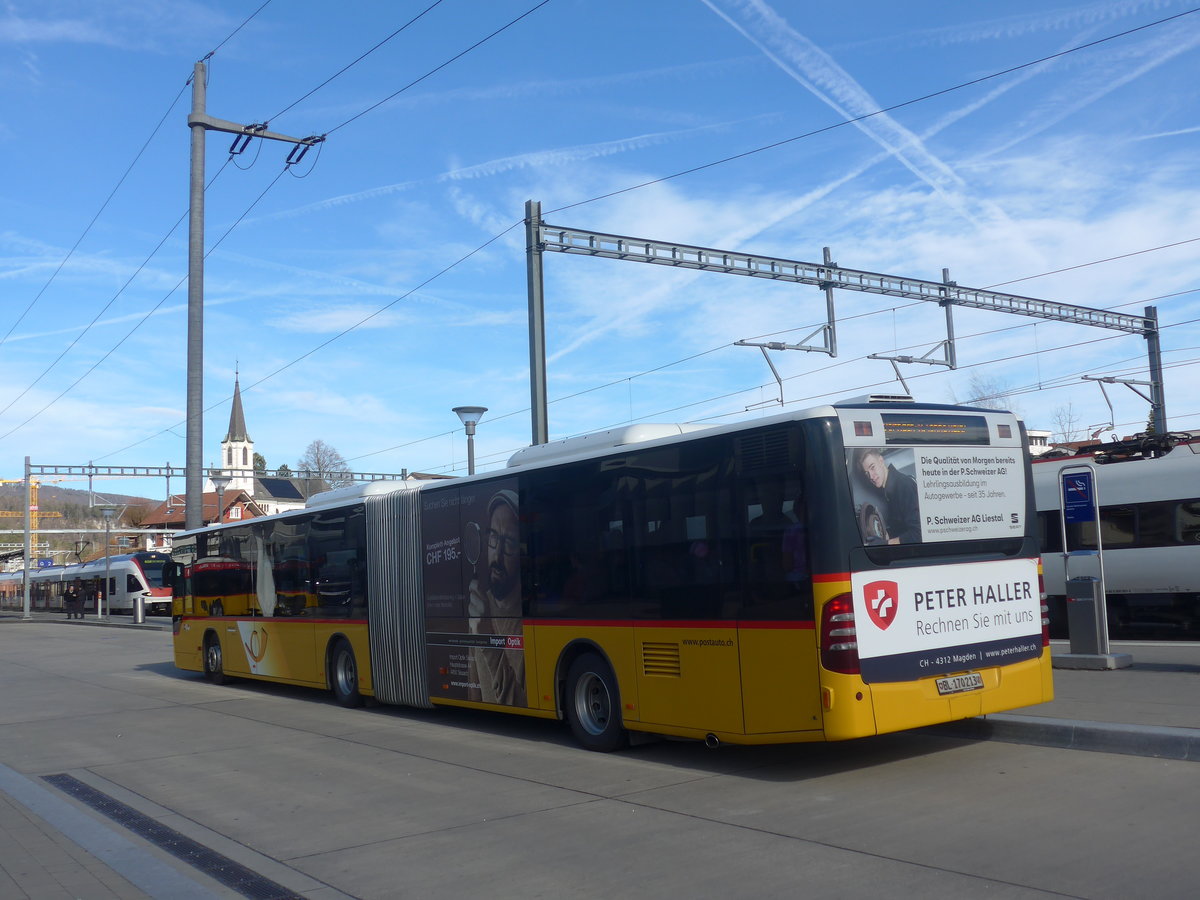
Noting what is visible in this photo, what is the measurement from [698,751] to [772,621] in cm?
236

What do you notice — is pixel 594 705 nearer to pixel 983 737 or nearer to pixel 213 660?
pixel 983 737

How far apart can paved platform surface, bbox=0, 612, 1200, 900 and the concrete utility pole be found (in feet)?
53.2

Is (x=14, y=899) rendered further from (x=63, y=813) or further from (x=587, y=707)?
(x=587, y=707)

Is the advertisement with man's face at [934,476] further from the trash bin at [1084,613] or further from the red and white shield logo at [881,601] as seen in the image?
the trash bin at [1084,613]

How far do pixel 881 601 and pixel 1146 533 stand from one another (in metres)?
13.6

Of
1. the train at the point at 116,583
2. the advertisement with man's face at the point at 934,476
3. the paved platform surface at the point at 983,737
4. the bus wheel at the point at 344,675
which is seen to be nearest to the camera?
the paved platform surface at the point at 983,737

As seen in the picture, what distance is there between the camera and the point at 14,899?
6156 mm

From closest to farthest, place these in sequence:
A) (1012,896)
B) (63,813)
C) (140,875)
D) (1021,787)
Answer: (1012,896)
(140,875)
(1021,787)
(63,813)

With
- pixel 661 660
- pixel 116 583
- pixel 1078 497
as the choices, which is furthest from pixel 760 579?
pixel 116 583

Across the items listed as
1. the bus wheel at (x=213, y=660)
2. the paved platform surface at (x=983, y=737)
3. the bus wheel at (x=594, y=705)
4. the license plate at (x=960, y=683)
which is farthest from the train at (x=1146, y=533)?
the bus wheel at (x=213, y=660)

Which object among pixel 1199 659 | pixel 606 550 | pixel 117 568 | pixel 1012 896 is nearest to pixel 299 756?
pixel 606 550

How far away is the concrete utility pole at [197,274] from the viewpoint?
2580cm

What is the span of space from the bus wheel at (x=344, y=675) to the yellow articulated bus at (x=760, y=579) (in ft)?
9.50

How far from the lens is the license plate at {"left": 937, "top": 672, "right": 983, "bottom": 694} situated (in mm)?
8617
